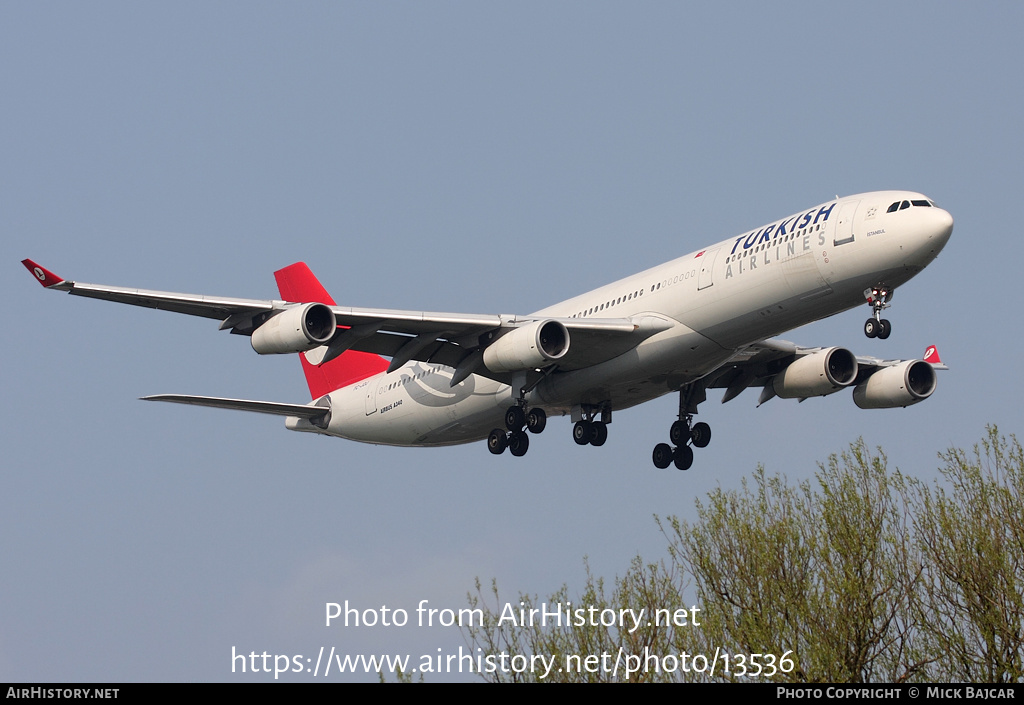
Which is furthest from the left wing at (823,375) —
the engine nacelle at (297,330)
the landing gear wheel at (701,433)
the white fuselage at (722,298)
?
the engine nacelle at (297,330)

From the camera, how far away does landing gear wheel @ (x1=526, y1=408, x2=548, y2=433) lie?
3922 cm

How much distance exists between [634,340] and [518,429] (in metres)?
4.83

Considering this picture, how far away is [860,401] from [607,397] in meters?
8.46

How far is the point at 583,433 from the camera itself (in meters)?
40.3

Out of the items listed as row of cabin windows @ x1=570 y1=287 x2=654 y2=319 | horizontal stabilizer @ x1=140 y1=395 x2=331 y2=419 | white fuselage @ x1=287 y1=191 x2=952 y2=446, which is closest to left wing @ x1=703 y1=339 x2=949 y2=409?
white fuselage @ x1=287 y1=191 x2=952 y2=446

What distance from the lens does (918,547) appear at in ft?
103

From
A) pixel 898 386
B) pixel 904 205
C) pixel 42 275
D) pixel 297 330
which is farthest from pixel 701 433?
pixel 42 275

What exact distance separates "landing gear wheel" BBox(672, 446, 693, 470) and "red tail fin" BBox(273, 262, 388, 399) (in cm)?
1035

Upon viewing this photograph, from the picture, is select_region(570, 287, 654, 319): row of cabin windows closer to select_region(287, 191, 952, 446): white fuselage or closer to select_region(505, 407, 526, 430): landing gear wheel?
select_region(287, 191, 952, 446): white fuselage

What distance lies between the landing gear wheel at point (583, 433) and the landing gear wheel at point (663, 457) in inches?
164

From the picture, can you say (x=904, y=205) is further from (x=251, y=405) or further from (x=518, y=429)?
(x=251, y=405)

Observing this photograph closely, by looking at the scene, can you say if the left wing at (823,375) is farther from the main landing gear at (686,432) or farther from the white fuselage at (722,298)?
the white fuselage at (722,298)
